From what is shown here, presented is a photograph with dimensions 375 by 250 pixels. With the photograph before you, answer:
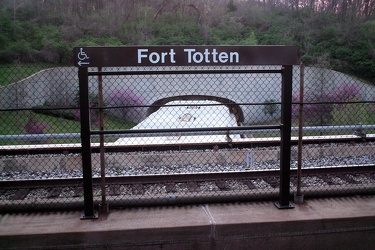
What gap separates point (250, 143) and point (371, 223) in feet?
16.7

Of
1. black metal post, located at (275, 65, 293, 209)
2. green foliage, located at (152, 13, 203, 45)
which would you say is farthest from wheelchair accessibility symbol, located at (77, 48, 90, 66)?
green foliage, located at (152, 13, 203, 45)

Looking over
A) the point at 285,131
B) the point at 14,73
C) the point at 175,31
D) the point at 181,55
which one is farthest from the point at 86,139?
the point at 175,31

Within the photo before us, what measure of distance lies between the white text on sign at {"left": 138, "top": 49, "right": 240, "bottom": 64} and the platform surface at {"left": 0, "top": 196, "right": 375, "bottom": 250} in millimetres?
1666

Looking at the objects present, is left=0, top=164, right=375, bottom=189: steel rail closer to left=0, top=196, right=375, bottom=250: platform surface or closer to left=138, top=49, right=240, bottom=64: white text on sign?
left=0, top=196, right=375, bottom=250: platform surface

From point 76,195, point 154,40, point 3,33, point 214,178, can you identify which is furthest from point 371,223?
point 3,33

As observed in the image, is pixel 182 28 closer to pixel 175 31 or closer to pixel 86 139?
pixel 175 31

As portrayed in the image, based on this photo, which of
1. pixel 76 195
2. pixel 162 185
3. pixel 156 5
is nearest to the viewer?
pixel 76 195

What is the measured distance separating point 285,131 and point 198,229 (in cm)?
147

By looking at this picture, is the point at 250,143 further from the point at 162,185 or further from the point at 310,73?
the point at 310,73

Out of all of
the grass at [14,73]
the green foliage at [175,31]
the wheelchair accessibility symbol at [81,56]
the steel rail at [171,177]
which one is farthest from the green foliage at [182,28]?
the wheelchair accessibility symbol at [81,56]

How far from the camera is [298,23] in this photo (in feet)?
129

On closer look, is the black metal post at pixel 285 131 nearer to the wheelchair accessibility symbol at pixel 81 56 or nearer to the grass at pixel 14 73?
the wheelchair accessibility symbol at pixel 81 56

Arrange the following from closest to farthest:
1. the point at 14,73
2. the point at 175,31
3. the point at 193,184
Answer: the point at 193,184, the point at 14,73, the point at 175,31

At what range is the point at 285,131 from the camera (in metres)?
4.14
